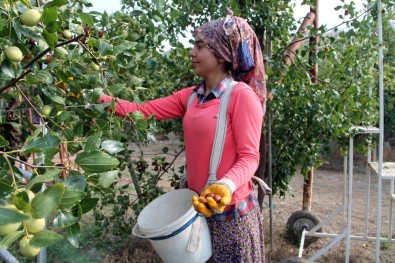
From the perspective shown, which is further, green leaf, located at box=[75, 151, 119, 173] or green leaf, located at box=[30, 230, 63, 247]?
green leaf, located at box=[75, 151, 119, 173]

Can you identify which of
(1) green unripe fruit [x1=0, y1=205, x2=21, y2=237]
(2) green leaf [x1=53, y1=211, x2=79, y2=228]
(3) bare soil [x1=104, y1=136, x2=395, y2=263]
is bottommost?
(3) bare soil [x1=104, y1=136, x2=395, y2=263]

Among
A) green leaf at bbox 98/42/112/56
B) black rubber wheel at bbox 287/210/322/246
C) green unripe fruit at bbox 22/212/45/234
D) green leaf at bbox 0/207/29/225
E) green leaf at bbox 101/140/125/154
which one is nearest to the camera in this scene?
green leaf at bbox 0/207/29/225

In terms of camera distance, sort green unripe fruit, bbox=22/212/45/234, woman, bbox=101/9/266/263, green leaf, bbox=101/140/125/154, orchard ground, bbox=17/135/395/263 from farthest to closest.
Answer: orchard ground, bbox=17/135/395/263 → woman, bbox=101/9/266/263 → green leaf, bbox=101/140/125/154 → green unripe fruit, bbox=22/212/45/234

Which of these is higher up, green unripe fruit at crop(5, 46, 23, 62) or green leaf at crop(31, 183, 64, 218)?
green unripe fruit at crop(5, 46, 23, 62)

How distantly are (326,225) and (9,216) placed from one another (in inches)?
167

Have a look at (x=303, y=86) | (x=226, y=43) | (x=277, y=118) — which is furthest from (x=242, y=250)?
(x=277, y=118)

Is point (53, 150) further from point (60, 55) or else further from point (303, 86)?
point (303, 86)

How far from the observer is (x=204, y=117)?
5.47 ft

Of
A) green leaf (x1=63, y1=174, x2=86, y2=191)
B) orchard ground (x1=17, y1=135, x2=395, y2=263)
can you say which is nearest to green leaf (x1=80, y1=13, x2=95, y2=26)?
green leaf (x1=63, y1=174, x2=86, y2=191)

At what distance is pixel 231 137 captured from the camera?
5.39 feet

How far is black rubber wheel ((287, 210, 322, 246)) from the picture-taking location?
3850mm

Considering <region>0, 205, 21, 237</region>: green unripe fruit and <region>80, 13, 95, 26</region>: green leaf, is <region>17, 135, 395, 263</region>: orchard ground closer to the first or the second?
<region>80, 13, 95, 26</region>: green leaf

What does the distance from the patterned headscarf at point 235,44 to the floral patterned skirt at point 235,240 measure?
1.61 feet

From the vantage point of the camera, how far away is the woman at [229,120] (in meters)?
1.61
